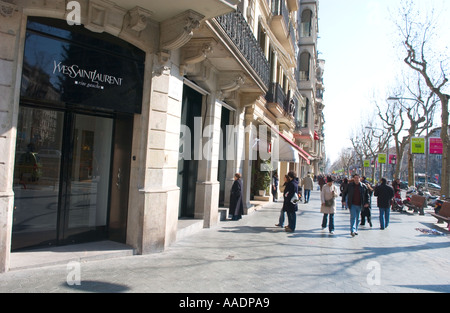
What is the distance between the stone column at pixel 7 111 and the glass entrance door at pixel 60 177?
2.33 ft

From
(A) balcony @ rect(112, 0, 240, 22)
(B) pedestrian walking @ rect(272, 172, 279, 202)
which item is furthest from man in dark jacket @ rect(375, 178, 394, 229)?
(A) balcony @ rect(112, 0, 240, 22)

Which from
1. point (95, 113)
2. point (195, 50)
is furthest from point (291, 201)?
point (95, 113)

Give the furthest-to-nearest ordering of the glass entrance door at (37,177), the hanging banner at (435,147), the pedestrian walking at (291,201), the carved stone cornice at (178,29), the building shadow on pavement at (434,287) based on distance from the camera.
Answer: the hanging banner at (435,147) < the pedestrian walking at (291,201) < the carved stone cornice at (178,29) < the glass entrance door at (37,177) < the building shadow on pavement at (434,287)

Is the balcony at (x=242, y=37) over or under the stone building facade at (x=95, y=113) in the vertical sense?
over

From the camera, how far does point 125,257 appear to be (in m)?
6.26

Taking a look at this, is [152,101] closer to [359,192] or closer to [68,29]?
[68,29]

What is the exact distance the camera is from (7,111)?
4887mm

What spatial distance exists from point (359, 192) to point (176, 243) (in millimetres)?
5899

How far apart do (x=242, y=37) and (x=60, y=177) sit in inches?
251

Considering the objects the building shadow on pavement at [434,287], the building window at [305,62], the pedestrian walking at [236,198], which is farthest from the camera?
the building window at [305,62]

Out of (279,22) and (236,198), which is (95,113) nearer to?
(236,198)

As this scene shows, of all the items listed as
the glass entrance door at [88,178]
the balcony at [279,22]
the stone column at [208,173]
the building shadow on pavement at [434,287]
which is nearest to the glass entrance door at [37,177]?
the glass entrance door at [88,178]

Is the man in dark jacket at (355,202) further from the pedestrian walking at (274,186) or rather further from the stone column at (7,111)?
the stone column at (7,111)

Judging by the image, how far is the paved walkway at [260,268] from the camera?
16.1ft
